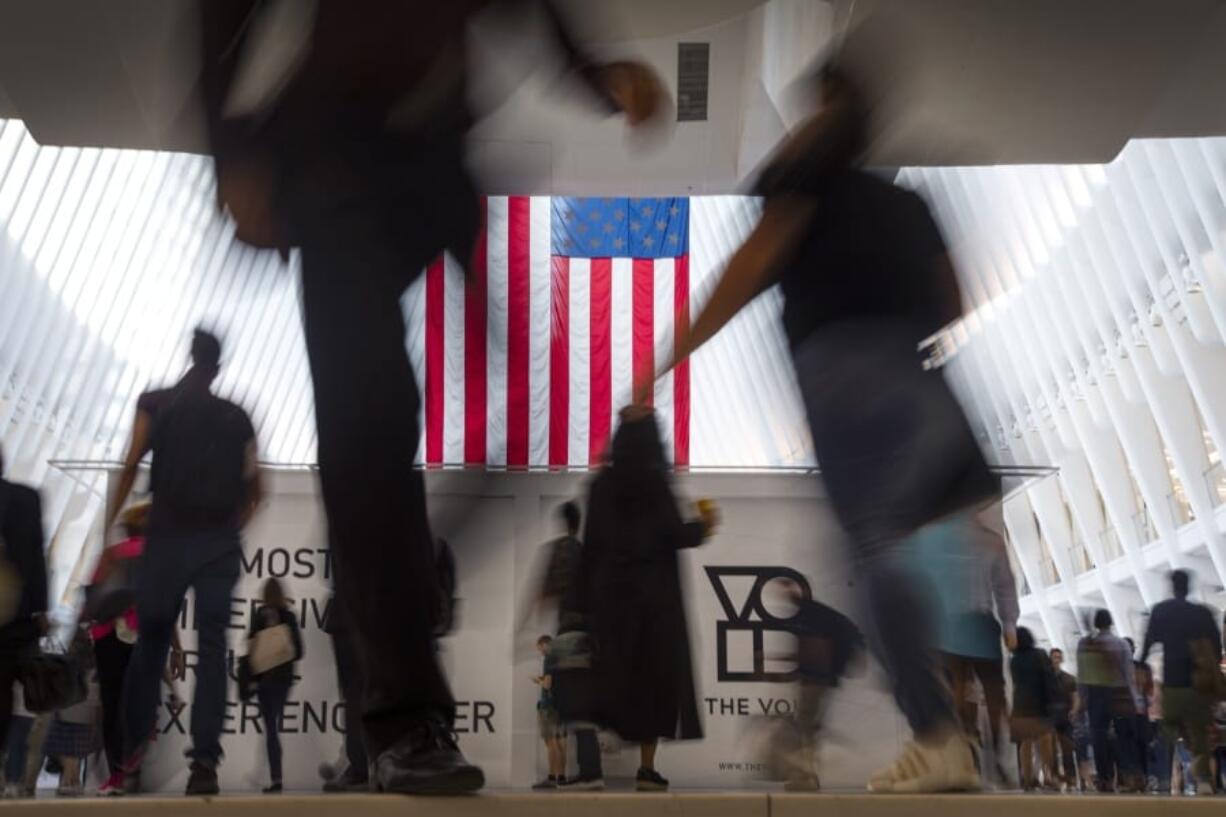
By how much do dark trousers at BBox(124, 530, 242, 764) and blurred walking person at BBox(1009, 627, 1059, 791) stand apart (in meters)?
4.90

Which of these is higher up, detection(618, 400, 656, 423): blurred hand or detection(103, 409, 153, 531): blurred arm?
detection(103, 409, 153, 531): blurred arm

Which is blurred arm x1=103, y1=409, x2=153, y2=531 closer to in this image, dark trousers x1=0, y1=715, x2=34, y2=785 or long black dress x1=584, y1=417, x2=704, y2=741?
long black dress x1=584, y1=417, x2=704, y2=741

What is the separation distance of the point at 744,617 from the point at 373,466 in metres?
6.36

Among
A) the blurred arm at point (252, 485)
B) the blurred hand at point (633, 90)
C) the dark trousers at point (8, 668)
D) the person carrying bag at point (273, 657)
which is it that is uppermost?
the blurred hand at point (633, 90)

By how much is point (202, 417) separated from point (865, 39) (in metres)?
1.92

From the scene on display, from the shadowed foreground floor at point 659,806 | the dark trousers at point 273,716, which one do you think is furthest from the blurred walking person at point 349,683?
the dark trousers at point 273,716

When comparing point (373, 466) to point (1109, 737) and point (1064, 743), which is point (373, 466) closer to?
point (1109, 737)

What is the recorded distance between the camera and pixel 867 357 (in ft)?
6.78

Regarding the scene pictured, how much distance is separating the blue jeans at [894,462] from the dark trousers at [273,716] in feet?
14.1

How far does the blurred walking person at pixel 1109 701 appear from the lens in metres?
8.99

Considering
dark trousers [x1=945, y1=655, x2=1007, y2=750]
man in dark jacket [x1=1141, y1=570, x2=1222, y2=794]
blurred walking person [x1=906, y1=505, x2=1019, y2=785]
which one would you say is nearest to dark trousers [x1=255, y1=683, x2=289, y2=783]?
dark trousers [x1=945, y1=655, x2=1007, y2=750]

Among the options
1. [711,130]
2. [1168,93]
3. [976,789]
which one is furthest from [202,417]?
[1168,93]

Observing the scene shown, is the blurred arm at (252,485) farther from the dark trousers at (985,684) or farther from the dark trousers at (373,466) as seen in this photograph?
the dark trousers at (985,684)

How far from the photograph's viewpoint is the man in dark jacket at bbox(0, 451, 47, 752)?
3100 millimetres
